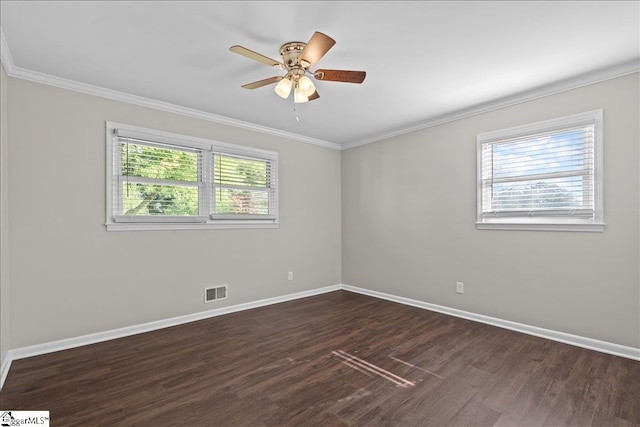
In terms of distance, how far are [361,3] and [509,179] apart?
2.62m

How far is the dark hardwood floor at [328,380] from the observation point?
1.96 meters

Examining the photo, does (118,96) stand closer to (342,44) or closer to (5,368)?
(342,44)

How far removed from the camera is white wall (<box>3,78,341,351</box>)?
2.78m

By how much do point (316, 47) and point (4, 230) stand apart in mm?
2929

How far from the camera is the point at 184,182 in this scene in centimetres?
374

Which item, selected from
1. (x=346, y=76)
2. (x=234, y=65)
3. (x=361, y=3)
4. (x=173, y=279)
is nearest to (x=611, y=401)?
(x=346, y=76)

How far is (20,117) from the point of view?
2768mm

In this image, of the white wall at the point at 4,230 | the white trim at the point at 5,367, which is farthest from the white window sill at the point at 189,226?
the white trim at the point at 5,367

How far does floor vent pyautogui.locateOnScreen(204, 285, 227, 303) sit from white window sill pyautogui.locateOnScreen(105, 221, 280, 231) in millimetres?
781

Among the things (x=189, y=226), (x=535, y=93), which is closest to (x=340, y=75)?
(x=535, y=93)

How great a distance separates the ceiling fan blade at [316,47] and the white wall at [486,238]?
252 cm

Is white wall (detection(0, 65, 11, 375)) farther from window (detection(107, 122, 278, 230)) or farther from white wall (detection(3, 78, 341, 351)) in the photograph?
window (detection(107, 122, 278, 230))
